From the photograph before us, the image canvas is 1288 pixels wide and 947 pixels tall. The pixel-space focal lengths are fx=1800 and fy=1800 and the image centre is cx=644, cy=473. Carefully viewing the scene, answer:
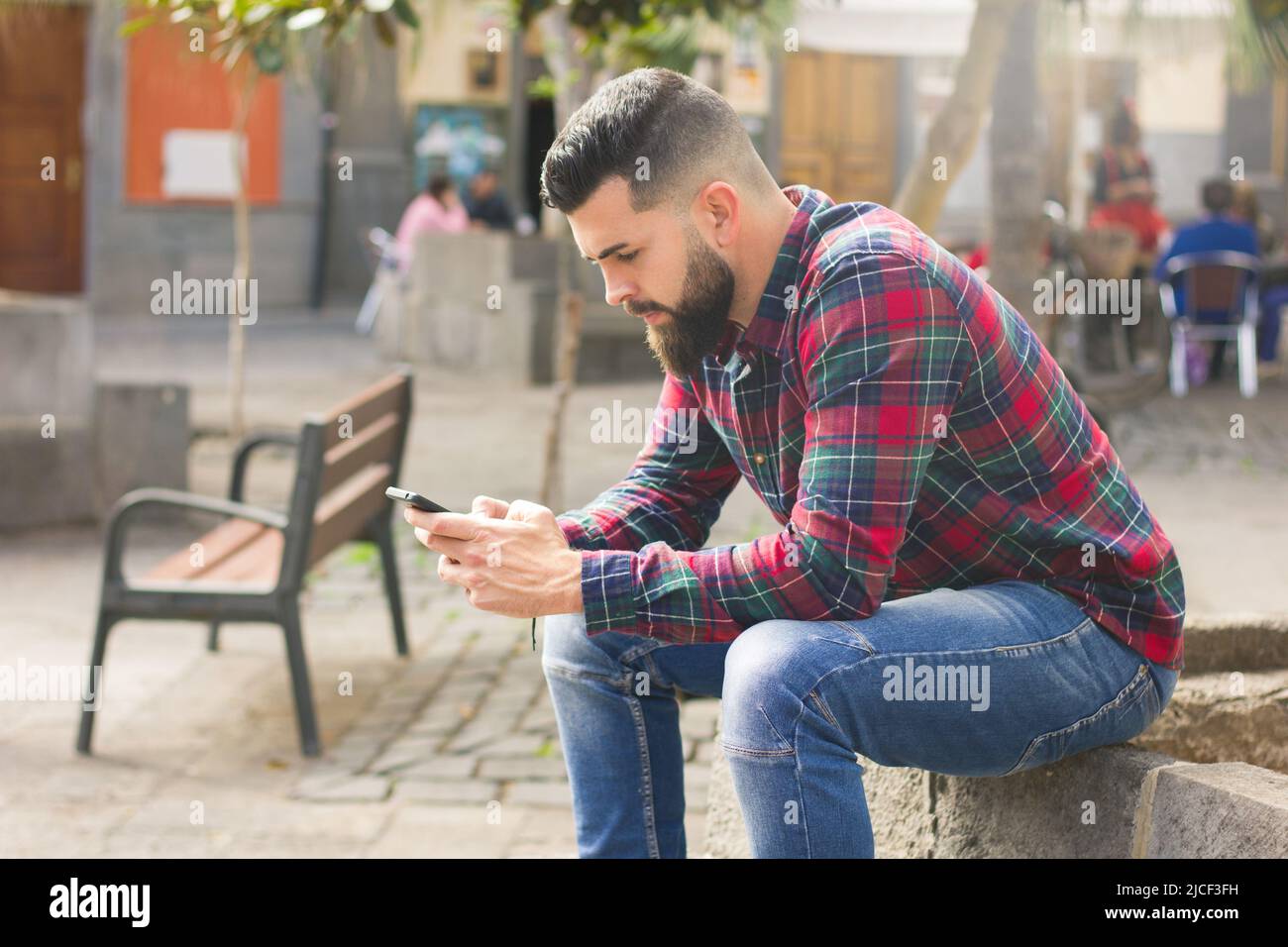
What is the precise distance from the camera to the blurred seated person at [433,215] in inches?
603

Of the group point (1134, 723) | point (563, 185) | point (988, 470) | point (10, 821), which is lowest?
point (10, 821)

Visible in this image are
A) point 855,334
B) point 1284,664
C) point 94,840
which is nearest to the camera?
point 855,334

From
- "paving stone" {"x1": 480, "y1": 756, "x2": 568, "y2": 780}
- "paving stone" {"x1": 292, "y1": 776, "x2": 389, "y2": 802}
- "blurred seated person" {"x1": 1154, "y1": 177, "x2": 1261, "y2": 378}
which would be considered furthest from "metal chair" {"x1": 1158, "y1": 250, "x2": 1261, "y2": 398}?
"paving stone" {"x1": 292, "y1": 776, "x2": 389, "y2": 802}

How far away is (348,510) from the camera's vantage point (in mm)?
5414

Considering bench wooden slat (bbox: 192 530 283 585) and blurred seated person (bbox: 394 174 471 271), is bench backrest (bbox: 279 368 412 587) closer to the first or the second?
bench wooden slat (bbox: 192 530 283 585)

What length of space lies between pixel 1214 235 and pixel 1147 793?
10063 millimetres

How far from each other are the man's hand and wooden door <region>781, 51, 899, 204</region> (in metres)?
19.3

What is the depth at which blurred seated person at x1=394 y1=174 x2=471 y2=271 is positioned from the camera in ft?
50.2

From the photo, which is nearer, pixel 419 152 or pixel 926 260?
pixel 926 260

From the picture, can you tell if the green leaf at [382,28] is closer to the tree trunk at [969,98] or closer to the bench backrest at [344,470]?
the bench backrest at [344,470]

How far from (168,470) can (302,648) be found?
3313 millimetres

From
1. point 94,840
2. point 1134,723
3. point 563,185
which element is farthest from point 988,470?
point 94,840

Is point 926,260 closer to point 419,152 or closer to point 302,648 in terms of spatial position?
point 302,648

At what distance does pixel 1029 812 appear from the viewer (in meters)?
2.92
